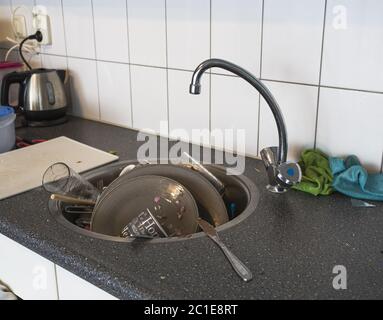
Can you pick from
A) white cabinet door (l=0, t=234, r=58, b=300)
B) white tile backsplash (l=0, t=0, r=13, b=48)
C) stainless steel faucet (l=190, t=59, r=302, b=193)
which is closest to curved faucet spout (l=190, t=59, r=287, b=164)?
stainless steel faucet (l=190, t=59, r=302, b=193)

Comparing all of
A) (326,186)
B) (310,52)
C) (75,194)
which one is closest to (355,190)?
(326,186)

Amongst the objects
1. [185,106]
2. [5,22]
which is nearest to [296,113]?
[185,106]

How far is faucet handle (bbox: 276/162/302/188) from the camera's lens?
1017 millimetres

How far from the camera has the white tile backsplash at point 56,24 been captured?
1.66 metres

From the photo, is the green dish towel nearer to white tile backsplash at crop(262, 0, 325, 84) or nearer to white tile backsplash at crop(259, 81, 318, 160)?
white tile backsplash at crop(259, 81, 318, 160)

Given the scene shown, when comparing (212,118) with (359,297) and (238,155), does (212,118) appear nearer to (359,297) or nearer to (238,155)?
(238,155)

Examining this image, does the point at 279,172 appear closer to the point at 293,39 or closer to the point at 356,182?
the point at 356,182

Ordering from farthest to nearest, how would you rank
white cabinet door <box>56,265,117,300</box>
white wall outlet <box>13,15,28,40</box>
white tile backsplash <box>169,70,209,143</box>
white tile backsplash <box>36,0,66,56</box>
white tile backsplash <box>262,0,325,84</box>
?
white wall outlet <box>13,15,28,40</box> < white tile backsplash <box>36,0,66,56</box> < white tile backsplash <box>169,70,209,143</box> < white tile backsplash <box>262,0,325,84</box> < white cabinet door <box>56,265,117,300</box>

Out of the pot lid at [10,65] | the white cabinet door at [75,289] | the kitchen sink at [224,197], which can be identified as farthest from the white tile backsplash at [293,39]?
the pot lid at [10,65]

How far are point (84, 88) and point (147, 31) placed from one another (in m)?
0.40

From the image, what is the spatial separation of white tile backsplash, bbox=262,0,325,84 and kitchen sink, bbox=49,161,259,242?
0.92 feet
